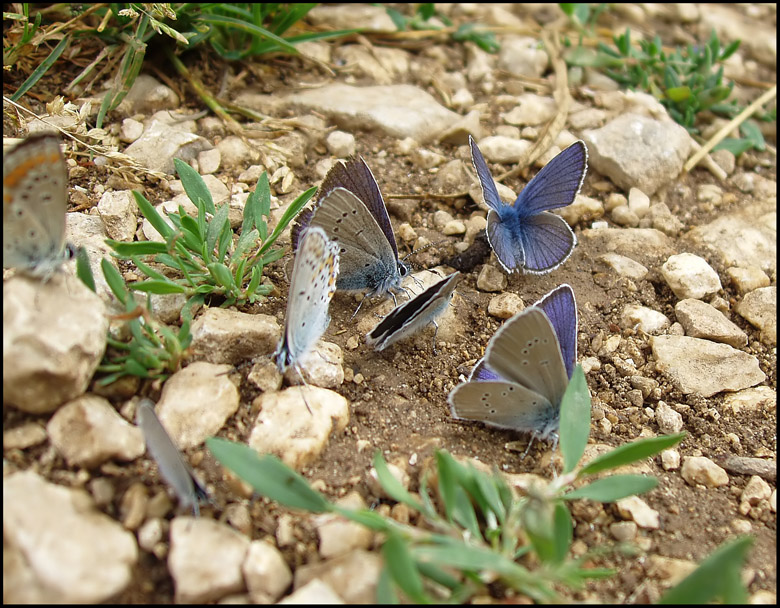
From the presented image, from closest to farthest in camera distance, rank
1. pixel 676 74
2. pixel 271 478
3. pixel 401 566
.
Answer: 1. pixel 401 566
2. pixel 271 478
3. pixel 676 74

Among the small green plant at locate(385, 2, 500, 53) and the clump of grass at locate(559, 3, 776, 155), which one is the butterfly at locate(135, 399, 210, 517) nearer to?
the small green plant at locate(385, 2, 500, 53)

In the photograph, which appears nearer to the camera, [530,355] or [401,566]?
[401,566]

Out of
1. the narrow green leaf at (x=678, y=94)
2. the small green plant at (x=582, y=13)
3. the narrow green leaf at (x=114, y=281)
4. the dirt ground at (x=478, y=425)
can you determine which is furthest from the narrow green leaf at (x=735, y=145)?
the narrow green leaf at (x=114, y=281)

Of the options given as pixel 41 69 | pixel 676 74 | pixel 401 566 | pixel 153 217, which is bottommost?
pixel 676 74

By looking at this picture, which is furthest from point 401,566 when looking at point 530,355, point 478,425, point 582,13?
point 582,13

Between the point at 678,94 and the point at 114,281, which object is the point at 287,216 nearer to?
the point at 114,281

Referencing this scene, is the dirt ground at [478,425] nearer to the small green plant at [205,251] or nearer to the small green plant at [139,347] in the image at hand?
A: the small green plant at [205,251]
